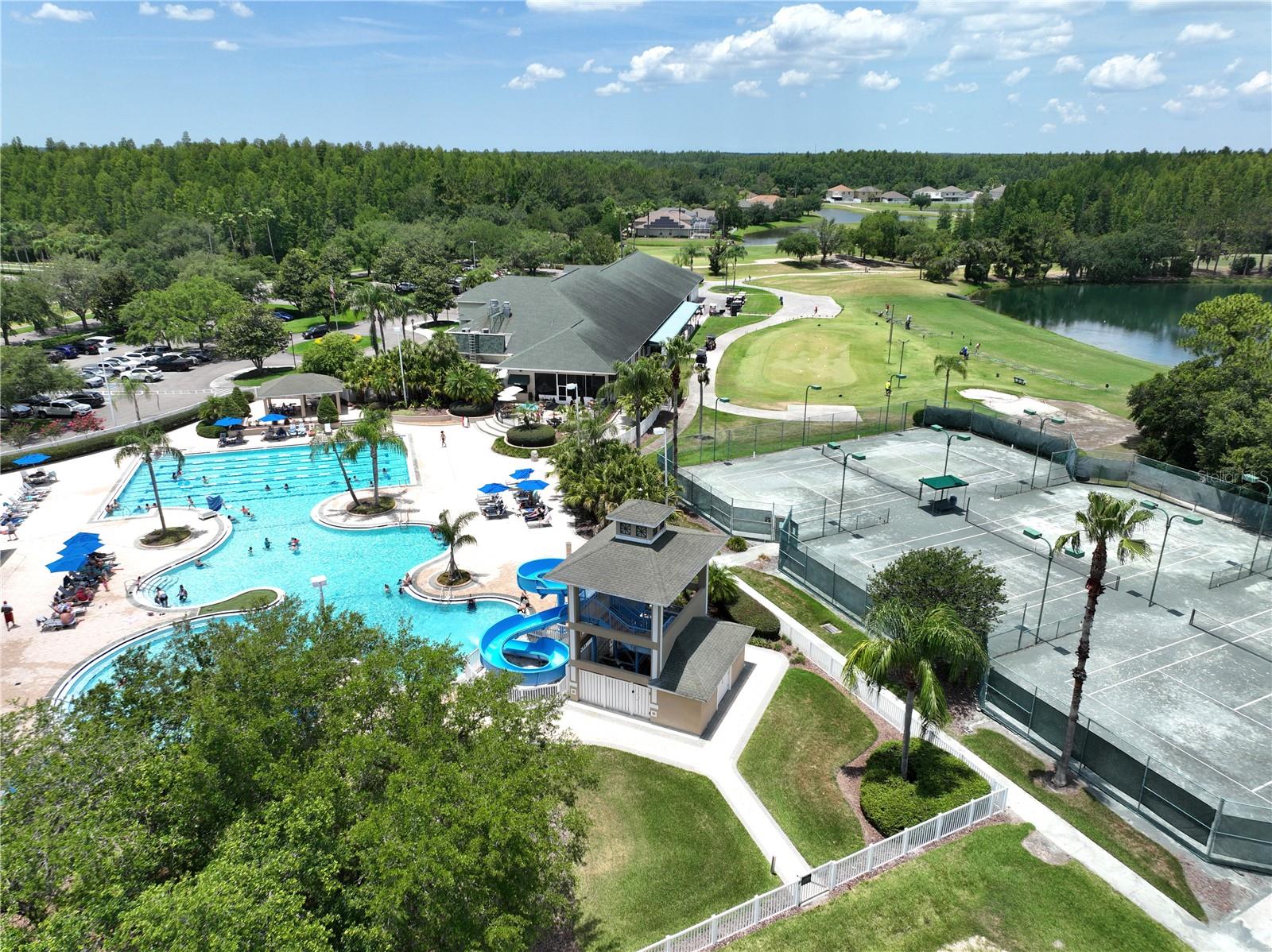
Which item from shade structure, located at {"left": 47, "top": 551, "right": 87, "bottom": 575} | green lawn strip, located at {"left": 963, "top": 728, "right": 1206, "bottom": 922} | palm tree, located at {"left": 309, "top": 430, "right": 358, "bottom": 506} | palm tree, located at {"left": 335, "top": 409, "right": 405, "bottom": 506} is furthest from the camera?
palm tree, located at {"left": 309, "top": 430, "right": 358, "bottom": 506}

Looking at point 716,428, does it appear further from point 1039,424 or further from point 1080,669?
point 1080,669

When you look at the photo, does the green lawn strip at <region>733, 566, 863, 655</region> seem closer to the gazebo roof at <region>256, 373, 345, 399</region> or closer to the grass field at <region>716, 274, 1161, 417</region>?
the grass field at <region>716, 274, 1161, 417</region>

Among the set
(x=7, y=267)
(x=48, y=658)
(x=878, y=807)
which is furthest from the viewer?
(x=7, y=267)

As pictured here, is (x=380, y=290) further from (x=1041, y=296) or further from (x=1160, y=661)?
(x=1041, y=296)

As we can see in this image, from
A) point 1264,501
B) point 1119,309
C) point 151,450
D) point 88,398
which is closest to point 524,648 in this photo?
point 151,450

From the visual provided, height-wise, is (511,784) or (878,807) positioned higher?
(511,784)

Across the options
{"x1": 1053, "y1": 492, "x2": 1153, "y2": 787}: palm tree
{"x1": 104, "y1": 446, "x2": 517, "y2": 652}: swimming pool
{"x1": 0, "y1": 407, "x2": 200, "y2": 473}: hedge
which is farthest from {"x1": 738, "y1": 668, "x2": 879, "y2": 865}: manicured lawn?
{"x1": 0, "y1": 407, "x2": 200, "y2": 473}: hedge

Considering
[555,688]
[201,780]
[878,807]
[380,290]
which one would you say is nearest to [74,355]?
[380,290]

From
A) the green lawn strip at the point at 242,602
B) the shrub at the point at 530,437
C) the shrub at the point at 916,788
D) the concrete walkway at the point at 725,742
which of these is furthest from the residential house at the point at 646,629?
the shrub at the point at 530,437
